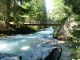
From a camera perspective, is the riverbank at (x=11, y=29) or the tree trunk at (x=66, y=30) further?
the riverbank at (x=11, y=29)

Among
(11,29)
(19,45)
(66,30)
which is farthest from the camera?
(11,29)

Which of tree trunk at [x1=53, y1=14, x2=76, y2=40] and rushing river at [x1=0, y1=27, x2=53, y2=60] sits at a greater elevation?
tree trunk at [x1=53, y1=14, x2=76, y2=40]

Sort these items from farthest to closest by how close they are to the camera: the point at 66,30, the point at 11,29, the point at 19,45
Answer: the point at 11,29 → the point at 66,30 → the point at 19,45

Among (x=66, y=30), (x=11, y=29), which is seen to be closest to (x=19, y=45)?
(x=66, y=30)

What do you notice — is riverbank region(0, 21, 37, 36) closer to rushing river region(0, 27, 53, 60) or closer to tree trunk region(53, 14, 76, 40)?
rushing river region(0, 27, 53, 60)

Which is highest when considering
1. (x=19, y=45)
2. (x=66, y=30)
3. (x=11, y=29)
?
(x=66, y=30)

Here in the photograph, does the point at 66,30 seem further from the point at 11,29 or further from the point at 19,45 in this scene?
the point at 11,29

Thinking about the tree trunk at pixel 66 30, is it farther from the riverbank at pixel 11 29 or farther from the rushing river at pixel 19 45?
the riverbank at pixel 11 29

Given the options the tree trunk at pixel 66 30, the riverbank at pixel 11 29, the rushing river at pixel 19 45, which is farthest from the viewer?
the riverbank at pixel 11 29

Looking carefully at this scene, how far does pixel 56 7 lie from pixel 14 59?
40.1m

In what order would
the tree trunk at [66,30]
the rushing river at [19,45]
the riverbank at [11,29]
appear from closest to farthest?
the rushing river at [19,45] → the tree trunk at [66,30] → the riverbank at [11,29]

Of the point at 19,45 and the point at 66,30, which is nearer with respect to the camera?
the point at 19,45

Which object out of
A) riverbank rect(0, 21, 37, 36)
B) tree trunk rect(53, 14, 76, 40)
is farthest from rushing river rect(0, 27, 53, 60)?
riverbank rect(0, 21, 37, 36)

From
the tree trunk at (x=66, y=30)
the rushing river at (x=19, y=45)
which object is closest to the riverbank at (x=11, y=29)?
the rushing river at (x=19, y=45)
